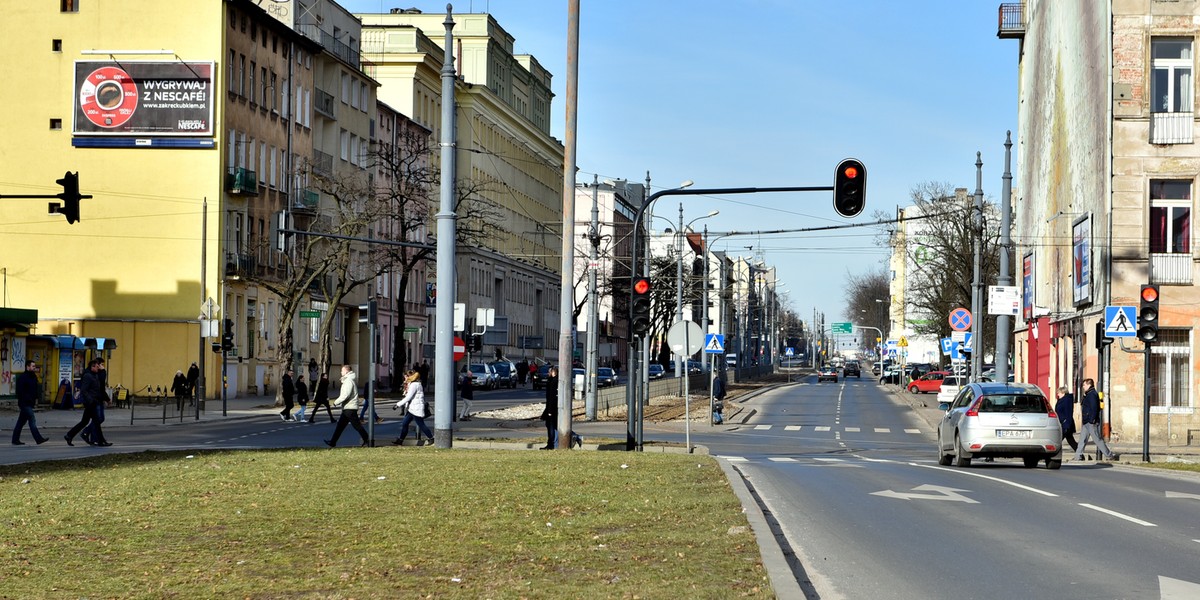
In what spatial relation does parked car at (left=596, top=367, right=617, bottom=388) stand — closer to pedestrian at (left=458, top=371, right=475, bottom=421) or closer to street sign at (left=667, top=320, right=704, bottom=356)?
pedestrian at (left=458, top=371, right=475, bottom=421)

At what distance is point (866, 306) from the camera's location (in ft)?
590

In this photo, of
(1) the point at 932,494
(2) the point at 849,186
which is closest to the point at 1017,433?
(2) the point at 849,186

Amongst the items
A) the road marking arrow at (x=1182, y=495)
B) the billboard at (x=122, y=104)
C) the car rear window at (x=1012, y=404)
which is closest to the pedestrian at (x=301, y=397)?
the billboard at (x=122, y=104)

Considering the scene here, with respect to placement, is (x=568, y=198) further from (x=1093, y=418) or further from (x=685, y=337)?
(x=1093, y=418)

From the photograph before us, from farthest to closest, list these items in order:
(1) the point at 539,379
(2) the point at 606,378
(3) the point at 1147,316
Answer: (2) the point at 606,378, (1) the point at 539,379, (3) the point at 1147,316

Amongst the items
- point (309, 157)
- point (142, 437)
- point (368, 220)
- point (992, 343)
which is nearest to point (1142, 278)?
point (142, 437)

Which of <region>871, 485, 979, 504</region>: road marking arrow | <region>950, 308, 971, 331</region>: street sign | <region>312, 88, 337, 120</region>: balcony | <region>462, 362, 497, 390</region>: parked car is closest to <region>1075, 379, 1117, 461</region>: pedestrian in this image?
<region>871, 485, 979, 504</region>: road marking arrow

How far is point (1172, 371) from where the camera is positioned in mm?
43156

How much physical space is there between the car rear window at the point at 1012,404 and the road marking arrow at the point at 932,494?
20.3ft

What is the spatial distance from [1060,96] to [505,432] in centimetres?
2134

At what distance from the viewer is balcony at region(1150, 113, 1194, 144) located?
4256 cm

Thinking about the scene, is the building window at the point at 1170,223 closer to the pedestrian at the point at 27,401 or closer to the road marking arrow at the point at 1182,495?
the road marking arrow at the point at 1182,495

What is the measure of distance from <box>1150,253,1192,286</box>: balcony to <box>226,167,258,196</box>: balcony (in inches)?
1520

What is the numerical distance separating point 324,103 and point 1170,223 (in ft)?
161
